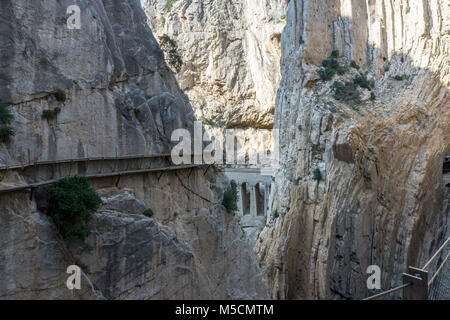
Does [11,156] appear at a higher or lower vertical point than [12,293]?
higher

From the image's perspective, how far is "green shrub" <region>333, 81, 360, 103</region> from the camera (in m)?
27.4

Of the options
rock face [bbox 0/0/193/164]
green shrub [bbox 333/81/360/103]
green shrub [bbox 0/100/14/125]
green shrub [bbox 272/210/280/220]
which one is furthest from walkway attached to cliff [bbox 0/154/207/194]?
green shrub [bbox 333/81/360/103]

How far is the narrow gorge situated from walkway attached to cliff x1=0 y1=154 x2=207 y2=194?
0.25 feet

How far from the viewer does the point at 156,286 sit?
11.9 metres

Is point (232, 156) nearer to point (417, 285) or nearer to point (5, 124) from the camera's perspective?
point (5, 124)

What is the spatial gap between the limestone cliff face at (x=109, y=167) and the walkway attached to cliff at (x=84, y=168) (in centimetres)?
13

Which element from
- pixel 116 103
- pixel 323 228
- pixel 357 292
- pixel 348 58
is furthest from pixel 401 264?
pixel 116 103

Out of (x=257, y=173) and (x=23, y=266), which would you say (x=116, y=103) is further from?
(x=257, y=173)

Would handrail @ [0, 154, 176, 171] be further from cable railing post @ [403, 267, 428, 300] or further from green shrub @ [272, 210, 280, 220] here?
green shrub @ [272, 210, 280, 220]

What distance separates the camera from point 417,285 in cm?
645

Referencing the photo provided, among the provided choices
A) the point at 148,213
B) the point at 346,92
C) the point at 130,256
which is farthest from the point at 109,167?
the point at 346,92

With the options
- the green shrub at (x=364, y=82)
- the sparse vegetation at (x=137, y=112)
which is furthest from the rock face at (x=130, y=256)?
the green shrub at (x=364, y=82)

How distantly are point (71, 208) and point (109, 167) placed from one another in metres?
3.88
